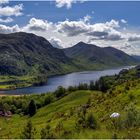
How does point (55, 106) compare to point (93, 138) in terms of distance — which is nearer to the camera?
point (93, 138)

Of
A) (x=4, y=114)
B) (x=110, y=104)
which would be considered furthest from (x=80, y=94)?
(x=110, y=104)

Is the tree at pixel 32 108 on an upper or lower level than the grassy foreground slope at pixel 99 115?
lower

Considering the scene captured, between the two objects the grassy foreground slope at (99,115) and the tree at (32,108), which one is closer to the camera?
the grassy foreground slope at (99,115)

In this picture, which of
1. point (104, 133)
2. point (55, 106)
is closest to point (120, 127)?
point (104, 133)

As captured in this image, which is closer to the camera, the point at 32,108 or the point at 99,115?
the point at 99,115

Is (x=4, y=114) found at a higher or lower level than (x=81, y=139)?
lower

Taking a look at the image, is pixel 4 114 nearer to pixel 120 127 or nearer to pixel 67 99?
pixel 67 99

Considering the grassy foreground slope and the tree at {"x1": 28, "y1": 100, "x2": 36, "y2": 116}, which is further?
the tree at {"x1": 28, "y1": 100, "x2": 36, "y2": 116}

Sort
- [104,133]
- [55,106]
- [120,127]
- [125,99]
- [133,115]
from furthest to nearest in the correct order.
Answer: [55,106], [125,99], [133,115], [120,127], [104,133]

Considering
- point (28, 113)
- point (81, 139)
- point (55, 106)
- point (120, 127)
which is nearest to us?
point (81, 139)

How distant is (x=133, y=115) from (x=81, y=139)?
31.0 ft

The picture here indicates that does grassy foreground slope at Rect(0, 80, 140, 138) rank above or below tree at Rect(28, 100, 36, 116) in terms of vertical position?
above

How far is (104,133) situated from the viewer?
59.0 ft

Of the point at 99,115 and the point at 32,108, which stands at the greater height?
the point at 99,115
